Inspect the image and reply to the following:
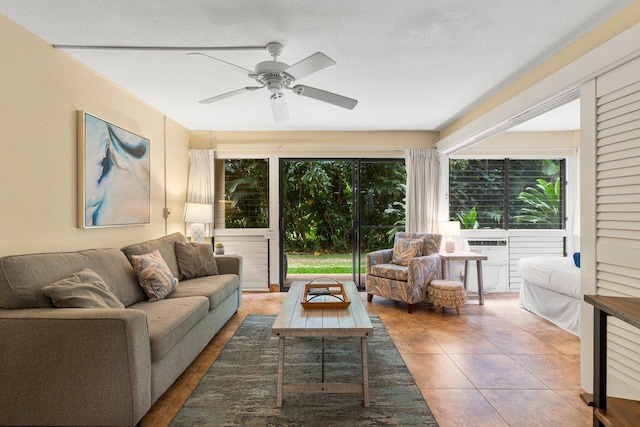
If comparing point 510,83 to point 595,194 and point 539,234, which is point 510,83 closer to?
point 595,194

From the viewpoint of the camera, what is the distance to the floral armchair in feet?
14.2

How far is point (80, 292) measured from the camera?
86.5 inches

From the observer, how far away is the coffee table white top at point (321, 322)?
2230mm

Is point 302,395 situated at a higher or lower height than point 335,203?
lower

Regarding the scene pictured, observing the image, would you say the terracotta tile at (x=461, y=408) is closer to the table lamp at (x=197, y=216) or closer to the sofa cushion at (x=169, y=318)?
the sofa cushion at (x=169, y=318)

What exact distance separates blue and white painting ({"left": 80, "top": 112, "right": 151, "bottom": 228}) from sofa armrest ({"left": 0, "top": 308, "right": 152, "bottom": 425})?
1251 mm

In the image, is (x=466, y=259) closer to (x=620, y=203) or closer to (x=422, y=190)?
(x=422, y=190)

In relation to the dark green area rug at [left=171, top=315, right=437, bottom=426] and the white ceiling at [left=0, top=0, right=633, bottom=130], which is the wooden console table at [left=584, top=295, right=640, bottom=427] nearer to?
the dark green area rug at [left=171, top=315, right=437, bottom=426]

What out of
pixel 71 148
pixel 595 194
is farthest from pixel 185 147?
pixel 595 194

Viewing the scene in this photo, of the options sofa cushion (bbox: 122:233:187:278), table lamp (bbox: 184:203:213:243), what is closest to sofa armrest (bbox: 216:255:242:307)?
sofa cushion (bbox: 122:233:187:278)

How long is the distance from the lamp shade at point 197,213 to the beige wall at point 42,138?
4.41 ft

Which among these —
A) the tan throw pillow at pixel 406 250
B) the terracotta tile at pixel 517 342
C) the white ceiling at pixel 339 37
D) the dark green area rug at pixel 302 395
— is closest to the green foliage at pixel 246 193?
the white ceiling at pixel 339 37

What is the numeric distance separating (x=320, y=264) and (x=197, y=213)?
330cm

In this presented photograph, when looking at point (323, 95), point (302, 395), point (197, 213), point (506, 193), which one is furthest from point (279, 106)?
point (506, 193)
